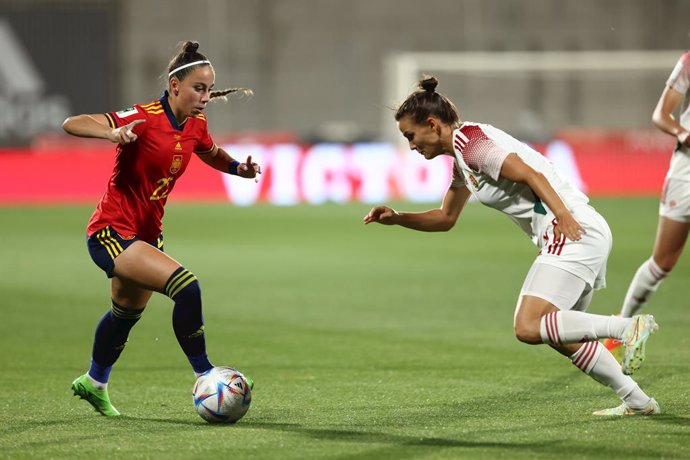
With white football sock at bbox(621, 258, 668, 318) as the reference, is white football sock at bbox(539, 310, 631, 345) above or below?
above

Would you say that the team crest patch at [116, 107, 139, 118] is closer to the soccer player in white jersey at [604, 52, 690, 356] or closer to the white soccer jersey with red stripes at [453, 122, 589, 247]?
the white soccer jersey with red stripes at [453, 122, 589, 247]

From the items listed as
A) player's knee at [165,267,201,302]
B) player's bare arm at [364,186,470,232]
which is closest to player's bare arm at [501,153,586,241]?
player's bare arm at [364,186,470,232]

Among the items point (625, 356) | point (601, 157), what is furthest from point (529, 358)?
point (601, 157)

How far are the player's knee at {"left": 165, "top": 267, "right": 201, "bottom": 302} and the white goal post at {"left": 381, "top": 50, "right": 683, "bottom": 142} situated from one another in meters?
15.9

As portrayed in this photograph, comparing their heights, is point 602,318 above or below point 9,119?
above

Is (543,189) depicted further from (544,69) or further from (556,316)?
(544,69)

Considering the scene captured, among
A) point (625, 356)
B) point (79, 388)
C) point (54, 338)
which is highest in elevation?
point (625, 356)

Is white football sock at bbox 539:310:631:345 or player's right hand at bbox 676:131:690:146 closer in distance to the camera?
white football sock at bbox 539:310:631:345

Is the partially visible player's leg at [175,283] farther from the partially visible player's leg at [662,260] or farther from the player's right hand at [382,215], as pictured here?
the partially visible player's leg at [662,260]

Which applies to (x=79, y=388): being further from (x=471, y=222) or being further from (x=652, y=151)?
(x=652, y=151)

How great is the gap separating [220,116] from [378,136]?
19.0 ft

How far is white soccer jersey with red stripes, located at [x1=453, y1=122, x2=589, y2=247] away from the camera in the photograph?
5.86 metres

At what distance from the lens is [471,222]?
21.4 m

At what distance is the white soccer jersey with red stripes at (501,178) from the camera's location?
19.2ft
